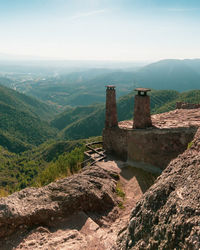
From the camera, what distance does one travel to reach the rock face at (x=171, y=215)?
124 inches

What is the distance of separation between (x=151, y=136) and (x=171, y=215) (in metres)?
10.8

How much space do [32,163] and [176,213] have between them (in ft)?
305

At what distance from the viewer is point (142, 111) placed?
1516 centimetres

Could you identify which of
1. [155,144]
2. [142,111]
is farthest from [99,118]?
[155,144]

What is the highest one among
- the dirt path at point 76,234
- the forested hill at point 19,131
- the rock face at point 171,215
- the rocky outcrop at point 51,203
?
the rock face at point 171,215

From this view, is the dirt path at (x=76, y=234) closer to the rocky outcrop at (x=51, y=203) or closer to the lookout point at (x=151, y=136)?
the rocky outcrop at (x=51, y=203)

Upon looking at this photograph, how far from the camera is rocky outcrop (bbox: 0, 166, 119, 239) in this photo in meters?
6.37

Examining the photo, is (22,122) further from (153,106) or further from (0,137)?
(153,106)

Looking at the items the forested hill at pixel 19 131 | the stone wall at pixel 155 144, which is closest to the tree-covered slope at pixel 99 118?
the forested hill at pixel 19 131

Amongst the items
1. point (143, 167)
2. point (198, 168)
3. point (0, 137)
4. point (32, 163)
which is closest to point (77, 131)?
point (0, 137)

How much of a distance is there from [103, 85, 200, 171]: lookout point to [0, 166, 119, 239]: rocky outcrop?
5677 mm

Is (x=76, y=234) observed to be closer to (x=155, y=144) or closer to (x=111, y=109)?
(x=155, y=144)

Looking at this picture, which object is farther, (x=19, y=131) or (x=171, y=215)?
(x=19, y=131)

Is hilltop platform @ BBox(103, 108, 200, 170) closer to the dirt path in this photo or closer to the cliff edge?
the dirt path
